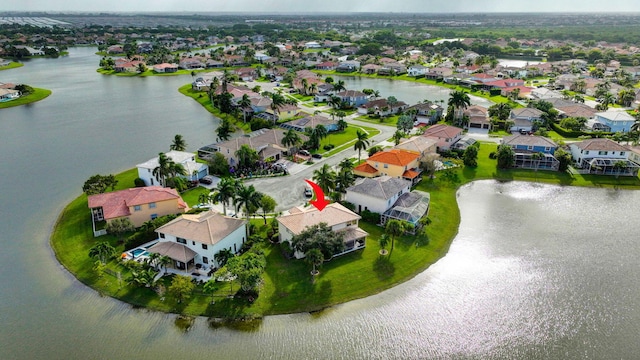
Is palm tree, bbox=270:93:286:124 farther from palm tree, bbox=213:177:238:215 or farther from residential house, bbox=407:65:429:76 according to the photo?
residential house, bbox=407:65:429:76

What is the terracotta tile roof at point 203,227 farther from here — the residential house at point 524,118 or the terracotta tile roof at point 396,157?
the residential house at point 524,118

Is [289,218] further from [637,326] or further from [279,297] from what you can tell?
[637,326]

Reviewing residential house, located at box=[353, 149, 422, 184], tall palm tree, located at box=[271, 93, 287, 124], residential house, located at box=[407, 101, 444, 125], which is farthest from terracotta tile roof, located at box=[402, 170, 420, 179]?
tall palm tree, located at box=[271, 93, 287, 124]

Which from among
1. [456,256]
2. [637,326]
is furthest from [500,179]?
[637,326]

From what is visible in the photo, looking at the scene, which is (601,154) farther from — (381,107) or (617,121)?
(381,107)

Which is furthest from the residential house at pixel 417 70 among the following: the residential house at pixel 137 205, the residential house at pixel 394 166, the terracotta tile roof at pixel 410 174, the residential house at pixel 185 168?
the residential house at pixel 137 205
